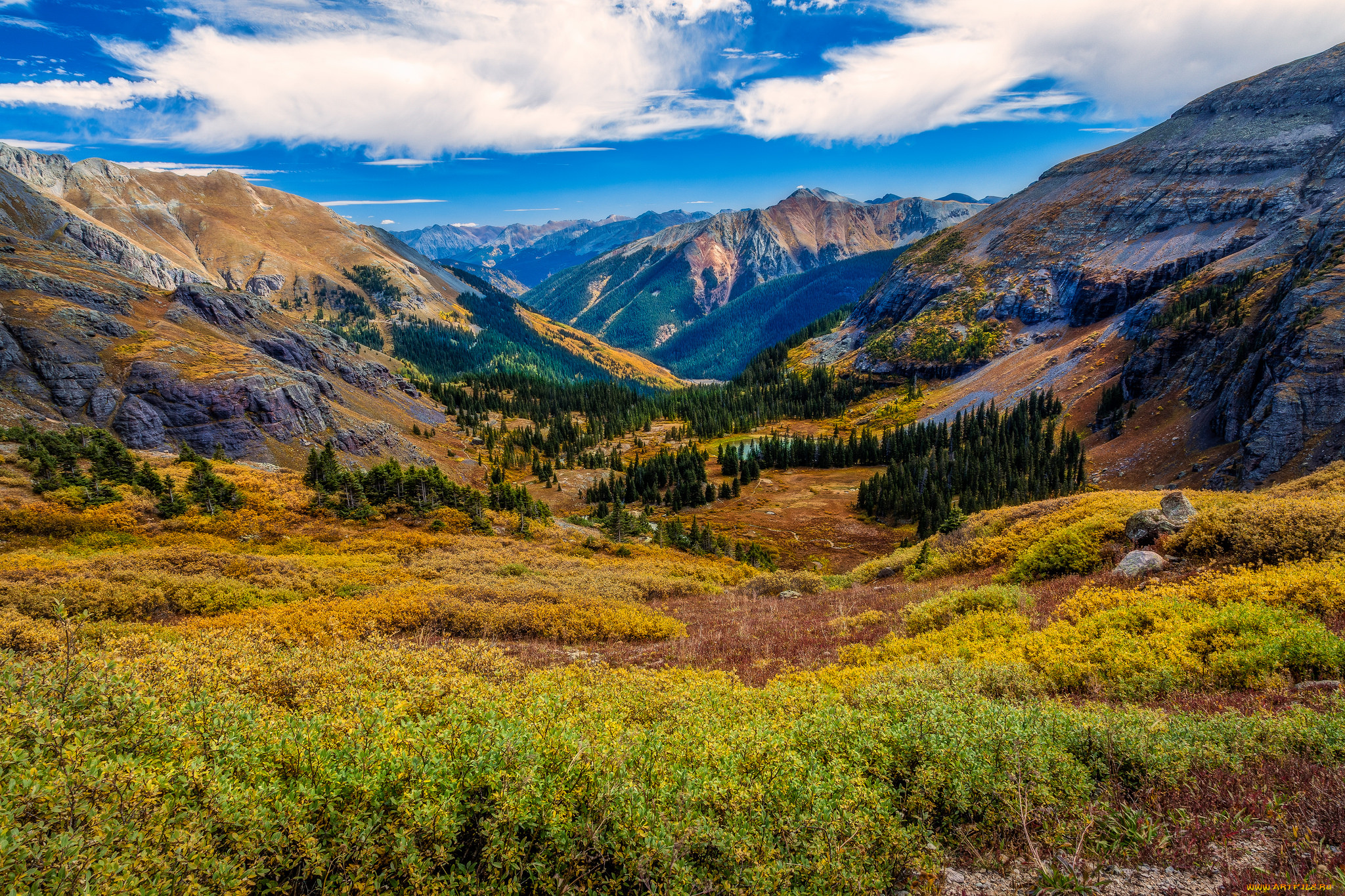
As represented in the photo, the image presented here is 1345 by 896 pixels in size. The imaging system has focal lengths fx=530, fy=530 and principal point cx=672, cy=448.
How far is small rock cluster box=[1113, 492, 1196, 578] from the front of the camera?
59.2 ft

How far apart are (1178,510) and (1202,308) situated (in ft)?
439

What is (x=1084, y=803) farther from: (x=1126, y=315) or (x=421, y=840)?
(x=1126, y=315)

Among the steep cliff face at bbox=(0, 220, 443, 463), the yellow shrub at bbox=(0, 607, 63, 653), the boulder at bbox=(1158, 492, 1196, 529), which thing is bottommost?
the yellow shrub at bbox=(0, 607, 63, 653)

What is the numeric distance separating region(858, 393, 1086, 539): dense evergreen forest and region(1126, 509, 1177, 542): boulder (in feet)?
186

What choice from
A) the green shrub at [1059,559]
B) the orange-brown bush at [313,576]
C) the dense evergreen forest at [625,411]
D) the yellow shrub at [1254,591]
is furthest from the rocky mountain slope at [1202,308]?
the orange-brown bush at [313,576]

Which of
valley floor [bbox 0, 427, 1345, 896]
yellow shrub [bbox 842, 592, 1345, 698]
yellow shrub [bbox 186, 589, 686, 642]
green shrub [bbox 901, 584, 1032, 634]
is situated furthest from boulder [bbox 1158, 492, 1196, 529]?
yellow shrub [bbox 186, 589, 686, 642]

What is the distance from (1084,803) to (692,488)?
101764mm

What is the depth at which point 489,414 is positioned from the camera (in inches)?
7003

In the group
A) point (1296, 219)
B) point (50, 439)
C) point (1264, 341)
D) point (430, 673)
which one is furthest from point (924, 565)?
point (1296, 219)

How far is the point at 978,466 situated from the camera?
100 metres

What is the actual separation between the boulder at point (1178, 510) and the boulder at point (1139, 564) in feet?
6.96

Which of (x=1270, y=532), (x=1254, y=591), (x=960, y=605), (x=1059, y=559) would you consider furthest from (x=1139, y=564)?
(x=960, y=605)

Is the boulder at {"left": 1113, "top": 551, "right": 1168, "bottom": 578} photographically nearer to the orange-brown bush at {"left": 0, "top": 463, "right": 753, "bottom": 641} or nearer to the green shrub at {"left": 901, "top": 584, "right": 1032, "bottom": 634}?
the green shrub at {"left": 901, "top": 584, "right": 1032, "bottom": 634}

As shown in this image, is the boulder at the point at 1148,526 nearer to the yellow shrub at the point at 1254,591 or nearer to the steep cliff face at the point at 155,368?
the yellow shrub at the point at 1254,591
